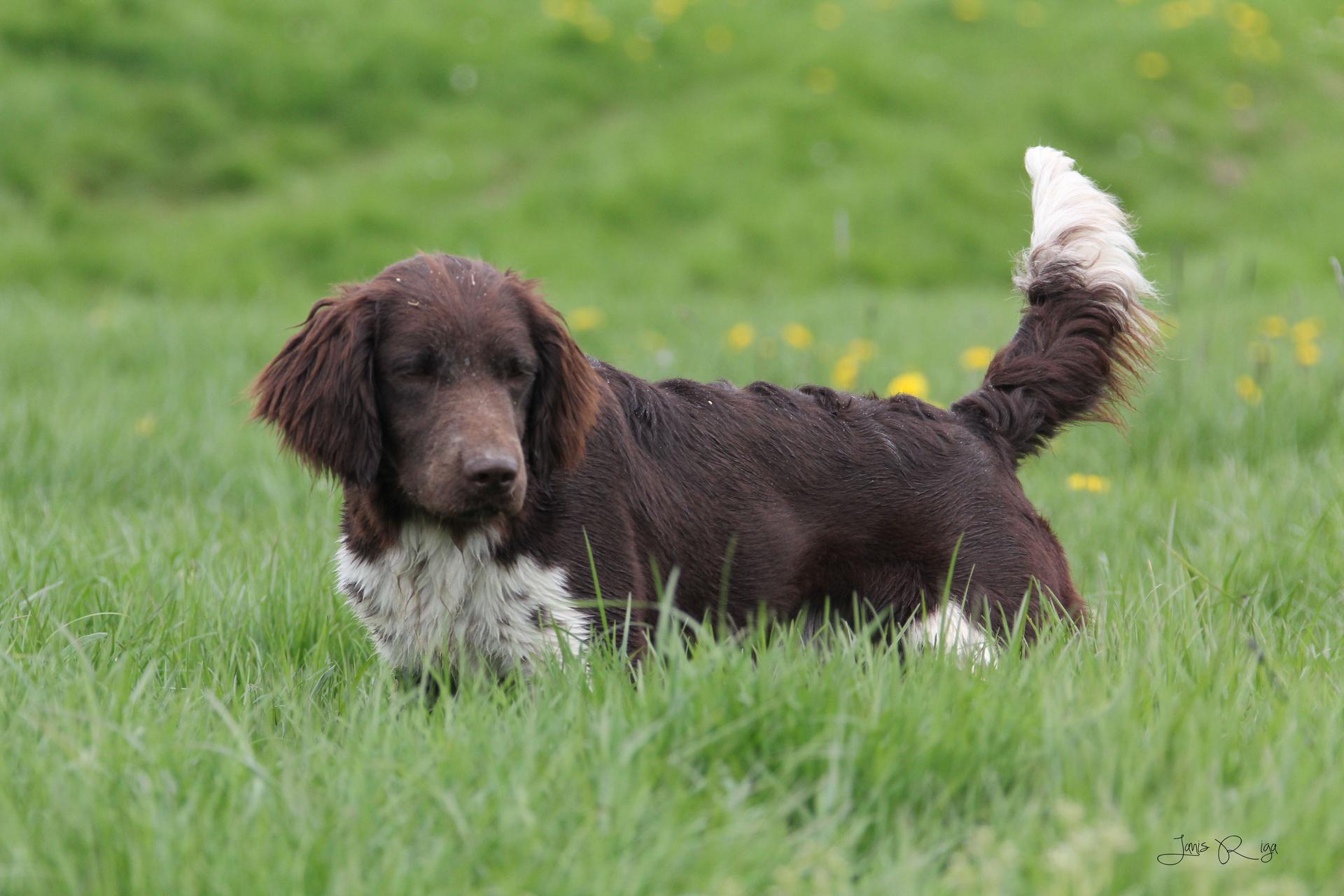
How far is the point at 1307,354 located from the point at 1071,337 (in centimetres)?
311

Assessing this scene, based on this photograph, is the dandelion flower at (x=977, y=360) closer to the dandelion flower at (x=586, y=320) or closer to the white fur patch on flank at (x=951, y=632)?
the dandelion flower at (x=586, y=320)

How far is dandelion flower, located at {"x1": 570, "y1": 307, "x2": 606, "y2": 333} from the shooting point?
7.91 meters

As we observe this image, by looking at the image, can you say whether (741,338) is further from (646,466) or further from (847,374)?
(646,466)

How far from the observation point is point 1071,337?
3.59 m

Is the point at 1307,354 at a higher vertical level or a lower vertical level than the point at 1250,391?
higher

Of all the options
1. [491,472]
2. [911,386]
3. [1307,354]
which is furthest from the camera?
[1307,354]

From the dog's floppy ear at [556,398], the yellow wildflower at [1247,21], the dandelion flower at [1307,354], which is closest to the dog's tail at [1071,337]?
the dog's floppy ear at [556,398]

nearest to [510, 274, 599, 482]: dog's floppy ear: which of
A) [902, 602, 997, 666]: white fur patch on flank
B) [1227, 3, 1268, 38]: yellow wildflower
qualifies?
[902, 602, 997, 666]: white fur patch on flank

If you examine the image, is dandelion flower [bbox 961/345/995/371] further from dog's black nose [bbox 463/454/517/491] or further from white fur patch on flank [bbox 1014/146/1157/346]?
dog's black nose [bbox 463/454/517/491]

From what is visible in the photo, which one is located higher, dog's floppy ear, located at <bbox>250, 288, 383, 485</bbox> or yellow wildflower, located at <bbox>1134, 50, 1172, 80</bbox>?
yellow wildflower, located at <bbox>1134, 50, 1172, 80</bbox>

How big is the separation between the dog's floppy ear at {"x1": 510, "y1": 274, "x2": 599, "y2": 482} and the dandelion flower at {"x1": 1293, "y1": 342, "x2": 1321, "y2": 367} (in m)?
4.29

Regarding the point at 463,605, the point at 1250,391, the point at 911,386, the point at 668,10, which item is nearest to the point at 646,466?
the point at 463,605

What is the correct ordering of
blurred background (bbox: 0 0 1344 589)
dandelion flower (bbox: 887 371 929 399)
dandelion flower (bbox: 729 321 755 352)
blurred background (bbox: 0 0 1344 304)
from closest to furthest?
dandelion flower (bbox: 887 371 929 399) < dandelion flower (bbox: 729 321 755 352) < blurred background (bbox: 0 0 1344 589) < blurred background (bbox: 0 0 1344 304)

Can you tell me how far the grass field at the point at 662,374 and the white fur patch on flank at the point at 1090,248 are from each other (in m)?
0.66
